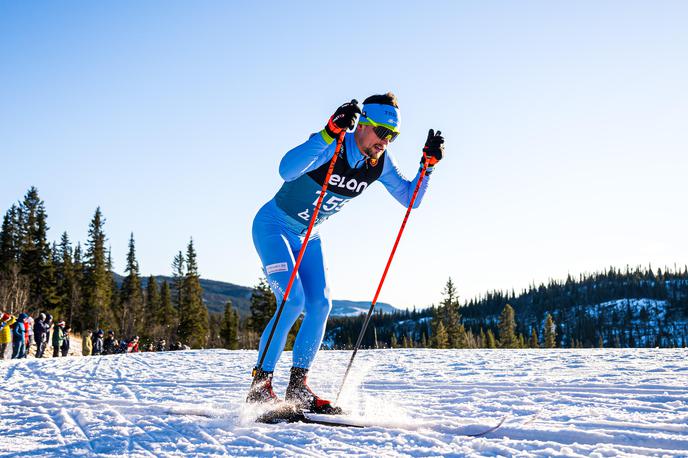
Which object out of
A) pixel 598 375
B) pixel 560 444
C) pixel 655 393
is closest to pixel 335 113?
pixel 560 444

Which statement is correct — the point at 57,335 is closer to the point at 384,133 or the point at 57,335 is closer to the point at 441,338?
the point at 384,133

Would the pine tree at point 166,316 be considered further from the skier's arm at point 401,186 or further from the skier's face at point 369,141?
the skier's face at point 369,141

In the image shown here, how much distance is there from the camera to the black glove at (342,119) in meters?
3.72

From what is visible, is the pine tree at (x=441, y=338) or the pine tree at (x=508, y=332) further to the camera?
the pine tree at (x=508, y=332)

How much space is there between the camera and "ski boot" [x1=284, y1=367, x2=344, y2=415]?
380cm

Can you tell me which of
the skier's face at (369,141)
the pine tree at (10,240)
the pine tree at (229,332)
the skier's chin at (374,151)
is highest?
the pine tree at (10,240)

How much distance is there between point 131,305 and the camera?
64.8 m

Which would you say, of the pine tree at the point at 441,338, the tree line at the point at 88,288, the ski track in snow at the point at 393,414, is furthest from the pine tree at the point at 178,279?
the ski track in snow at the point at 393,414

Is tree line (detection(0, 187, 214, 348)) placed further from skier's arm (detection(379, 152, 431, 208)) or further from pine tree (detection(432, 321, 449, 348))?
skier's arm (detection(379, 152, 431, 208))

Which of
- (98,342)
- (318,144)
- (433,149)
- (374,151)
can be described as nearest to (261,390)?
(318,144)

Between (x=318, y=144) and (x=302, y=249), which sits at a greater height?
(x=318, y=144)

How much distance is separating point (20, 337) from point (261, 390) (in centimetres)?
1429

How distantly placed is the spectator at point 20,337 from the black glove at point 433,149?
1449cm

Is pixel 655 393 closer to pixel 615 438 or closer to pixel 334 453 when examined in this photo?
pixel 615 438
